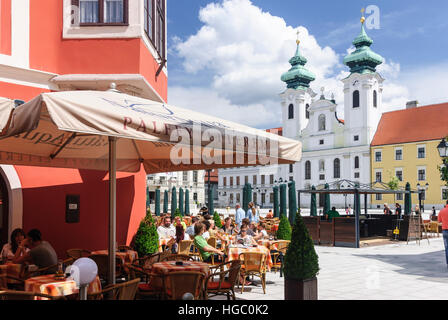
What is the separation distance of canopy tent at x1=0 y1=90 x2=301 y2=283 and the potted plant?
1.15 m

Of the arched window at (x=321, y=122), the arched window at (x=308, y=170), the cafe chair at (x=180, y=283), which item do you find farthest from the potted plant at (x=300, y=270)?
the arched window at (x=308, y=170)

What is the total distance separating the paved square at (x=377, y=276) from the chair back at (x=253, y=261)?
16.7 inches

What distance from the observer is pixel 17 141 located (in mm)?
5781

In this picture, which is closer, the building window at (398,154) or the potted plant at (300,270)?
the potted plant at (300,270)

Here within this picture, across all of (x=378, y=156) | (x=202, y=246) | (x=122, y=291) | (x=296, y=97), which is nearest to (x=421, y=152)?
(x=378, y=156)

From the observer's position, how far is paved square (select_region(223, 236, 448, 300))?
7.68 metres

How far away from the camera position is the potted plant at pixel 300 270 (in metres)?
5.80

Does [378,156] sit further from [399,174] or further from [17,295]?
[17,295]

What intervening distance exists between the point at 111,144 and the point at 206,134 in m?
1.16

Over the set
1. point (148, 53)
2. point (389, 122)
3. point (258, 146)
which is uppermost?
point (389, 122)

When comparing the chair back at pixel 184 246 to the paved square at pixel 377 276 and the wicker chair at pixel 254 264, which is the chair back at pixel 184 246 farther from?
the wicker chair at pixel 254 264

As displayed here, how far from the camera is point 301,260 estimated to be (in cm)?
586

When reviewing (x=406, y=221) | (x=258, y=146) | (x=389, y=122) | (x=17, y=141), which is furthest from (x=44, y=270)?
(x=389, y=122)
